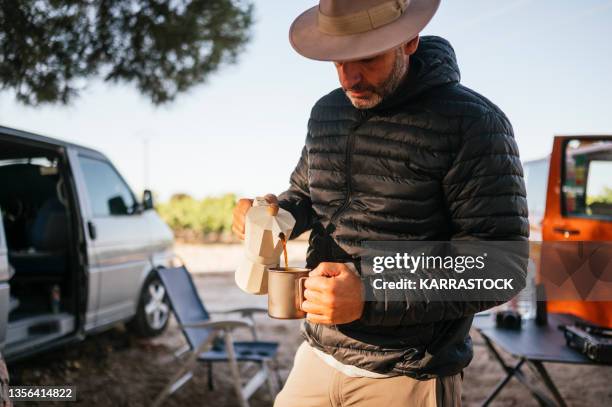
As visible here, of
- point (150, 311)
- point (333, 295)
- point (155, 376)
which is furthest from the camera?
→ point (150, 311)

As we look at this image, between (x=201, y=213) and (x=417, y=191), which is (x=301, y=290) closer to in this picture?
(x=417, y=191)

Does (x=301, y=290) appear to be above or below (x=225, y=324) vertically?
above

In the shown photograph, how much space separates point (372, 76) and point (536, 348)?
96.0 inches

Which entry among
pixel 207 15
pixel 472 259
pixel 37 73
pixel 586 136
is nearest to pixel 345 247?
pixel 472 259

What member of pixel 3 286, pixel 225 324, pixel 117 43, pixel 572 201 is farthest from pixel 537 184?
pixel 117 43

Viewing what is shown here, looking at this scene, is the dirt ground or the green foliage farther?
the green foliage

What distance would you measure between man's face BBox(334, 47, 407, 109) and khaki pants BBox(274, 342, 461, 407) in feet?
2.42

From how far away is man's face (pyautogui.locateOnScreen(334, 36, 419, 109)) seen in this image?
140 cm

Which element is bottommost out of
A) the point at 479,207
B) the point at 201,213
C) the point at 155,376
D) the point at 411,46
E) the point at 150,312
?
the point at 155,376

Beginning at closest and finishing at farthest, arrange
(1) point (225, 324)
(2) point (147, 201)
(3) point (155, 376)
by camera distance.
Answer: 1. (1) point (225, 324)
2. (3) point (155, 376)
3. (2) point (147, 201)

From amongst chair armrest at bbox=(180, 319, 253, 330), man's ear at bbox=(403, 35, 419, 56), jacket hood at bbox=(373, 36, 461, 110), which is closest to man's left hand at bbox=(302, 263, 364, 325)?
jacket hood at bbox=(373, 36, 461, 110)

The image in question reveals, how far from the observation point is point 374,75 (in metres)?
1.42

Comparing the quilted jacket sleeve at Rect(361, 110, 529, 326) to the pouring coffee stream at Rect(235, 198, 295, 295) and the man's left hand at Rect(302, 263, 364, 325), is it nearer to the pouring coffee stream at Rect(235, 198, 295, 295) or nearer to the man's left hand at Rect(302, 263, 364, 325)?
the man's left hand at Rect(302, 263, 364, 325)

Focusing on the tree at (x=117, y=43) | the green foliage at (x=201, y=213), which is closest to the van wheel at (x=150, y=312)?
the tree at (x=117, y=43)
